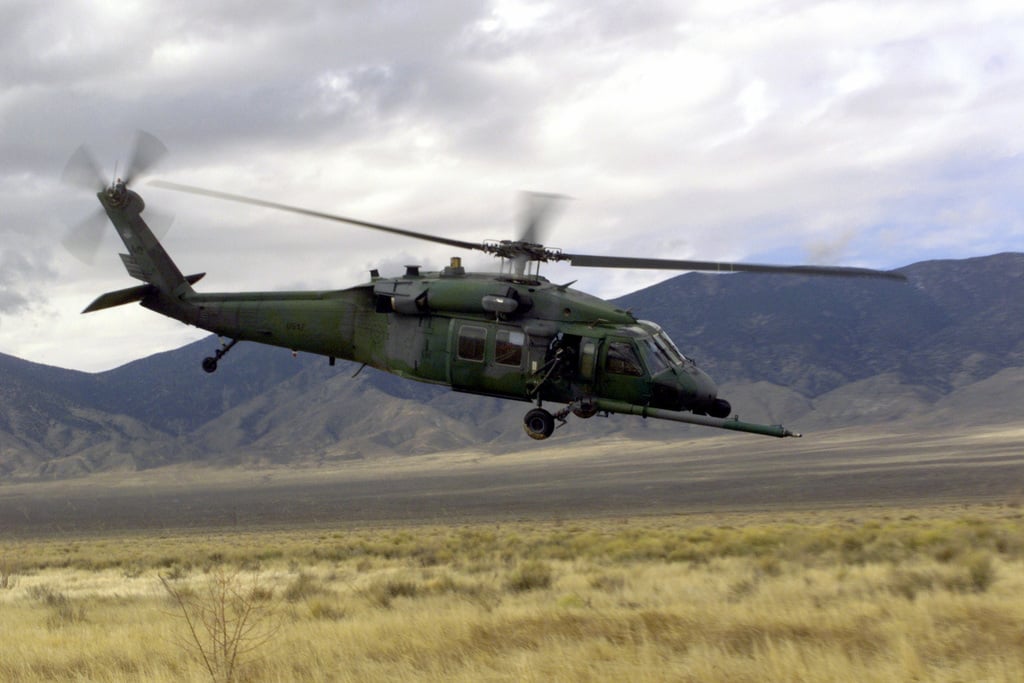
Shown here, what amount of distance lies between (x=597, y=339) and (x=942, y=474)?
98.5 m

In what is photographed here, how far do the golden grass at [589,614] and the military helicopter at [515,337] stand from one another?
335cm

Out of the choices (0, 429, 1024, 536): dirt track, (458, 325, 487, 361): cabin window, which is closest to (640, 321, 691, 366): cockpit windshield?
(458, 325, 487, 361): cabin window

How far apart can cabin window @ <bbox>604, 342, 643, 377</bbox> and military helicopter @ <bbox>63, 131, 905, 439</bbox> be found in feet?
0.05

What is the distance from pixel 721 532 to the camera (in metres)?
41.8

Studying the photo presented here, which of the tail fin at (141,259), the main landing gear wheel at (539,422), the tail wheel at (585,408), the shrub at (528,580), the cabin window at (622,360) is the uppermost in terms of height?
the tail fin at (141,259)

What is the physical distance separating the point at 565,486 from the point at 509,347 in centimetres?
10406

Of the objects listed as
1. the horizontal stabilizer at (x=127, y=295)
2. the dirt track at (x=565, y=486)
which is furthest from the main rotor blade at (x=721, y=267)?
the dirt track at (x=565, y=486)

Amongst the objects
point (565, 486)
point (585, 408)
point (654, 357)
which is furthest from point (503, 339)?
point (565, 486)

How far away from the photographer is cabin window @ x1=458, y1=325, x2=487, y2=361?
18.3 meters

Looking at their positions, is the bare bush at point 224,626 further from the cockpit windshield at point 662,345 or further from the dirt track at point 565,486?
the dirt track at point 565,486

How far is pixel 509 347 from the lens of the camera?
59.6 feet

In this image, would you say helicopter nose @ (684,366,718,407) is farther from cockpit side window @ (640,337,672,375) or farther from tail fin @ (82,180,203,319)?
tail fin @ (82,180,203,319)

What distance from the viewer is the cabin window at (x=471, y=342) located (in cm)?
1833

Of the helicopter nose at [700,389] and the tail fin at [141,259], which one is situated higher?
the tail fin at [141,259]
